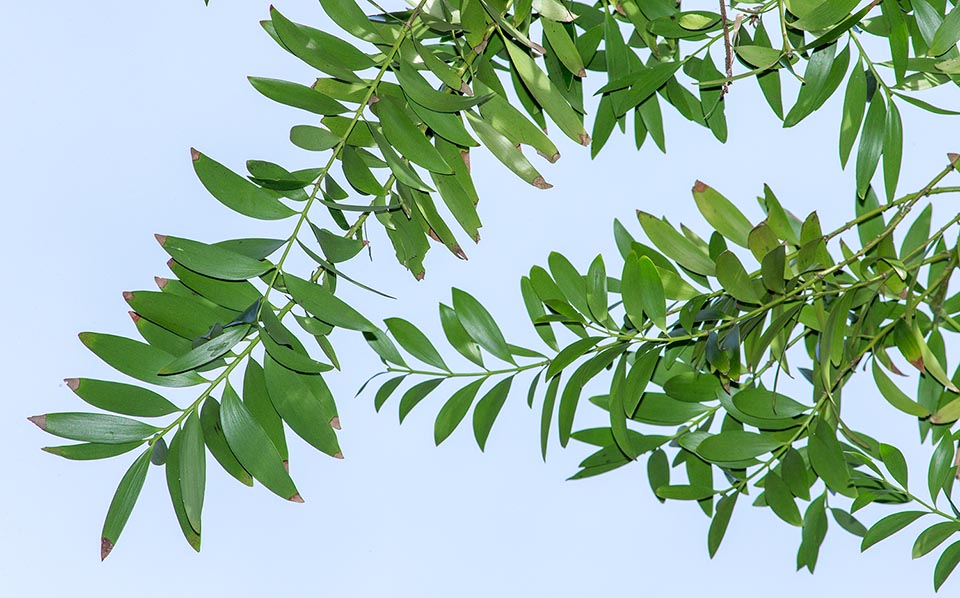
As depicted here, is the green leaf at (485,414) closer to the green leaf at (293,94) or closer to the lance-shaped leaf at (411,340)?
the lance-shaped leaf at (411,340)

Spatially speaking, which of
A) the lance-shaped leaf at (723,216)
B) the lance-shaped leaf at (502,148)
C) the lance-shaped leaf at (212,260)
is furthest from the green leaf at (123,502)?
the lance-shaped leaf at (723,216)

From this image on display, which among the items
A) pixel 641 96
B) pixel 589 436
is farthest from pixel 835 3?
pixel 589 436

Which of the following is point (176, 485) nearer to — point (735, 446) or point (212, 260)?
point (212, 260)

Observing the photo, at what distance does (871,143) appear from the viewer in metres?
0.52

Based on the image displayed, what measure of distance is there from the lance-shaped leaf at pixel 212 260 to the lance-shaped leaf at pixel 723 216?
0.28 meters

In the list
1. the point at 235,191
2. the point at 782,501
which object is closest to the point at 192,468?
the point at 235,191

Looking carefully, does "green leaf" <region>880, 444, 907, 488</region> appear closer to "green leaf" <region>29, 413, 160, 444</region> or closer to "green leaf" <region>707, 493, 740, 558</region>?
"green leaf" <region>707, 493, 740, 558</region>

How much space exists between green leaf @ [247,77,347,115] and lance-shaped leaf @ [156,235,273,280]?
0.08 m

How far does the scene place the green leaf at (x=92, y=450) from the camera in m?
0.43

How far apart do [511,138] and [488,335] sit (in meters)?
0.14

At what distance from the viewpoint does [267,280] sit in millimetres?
436

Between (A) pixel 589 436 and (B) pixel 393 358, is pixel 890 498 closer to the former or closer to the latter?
(A) pixel 589 436

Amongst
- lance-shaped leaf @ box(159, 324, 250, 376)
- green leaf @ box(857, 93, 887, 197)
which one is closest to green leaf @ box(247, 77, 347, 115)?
lance-shaped leaf @ box(159, 324, 250, 376)

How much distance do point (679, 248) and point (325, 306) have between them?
A: 0.24 metres
